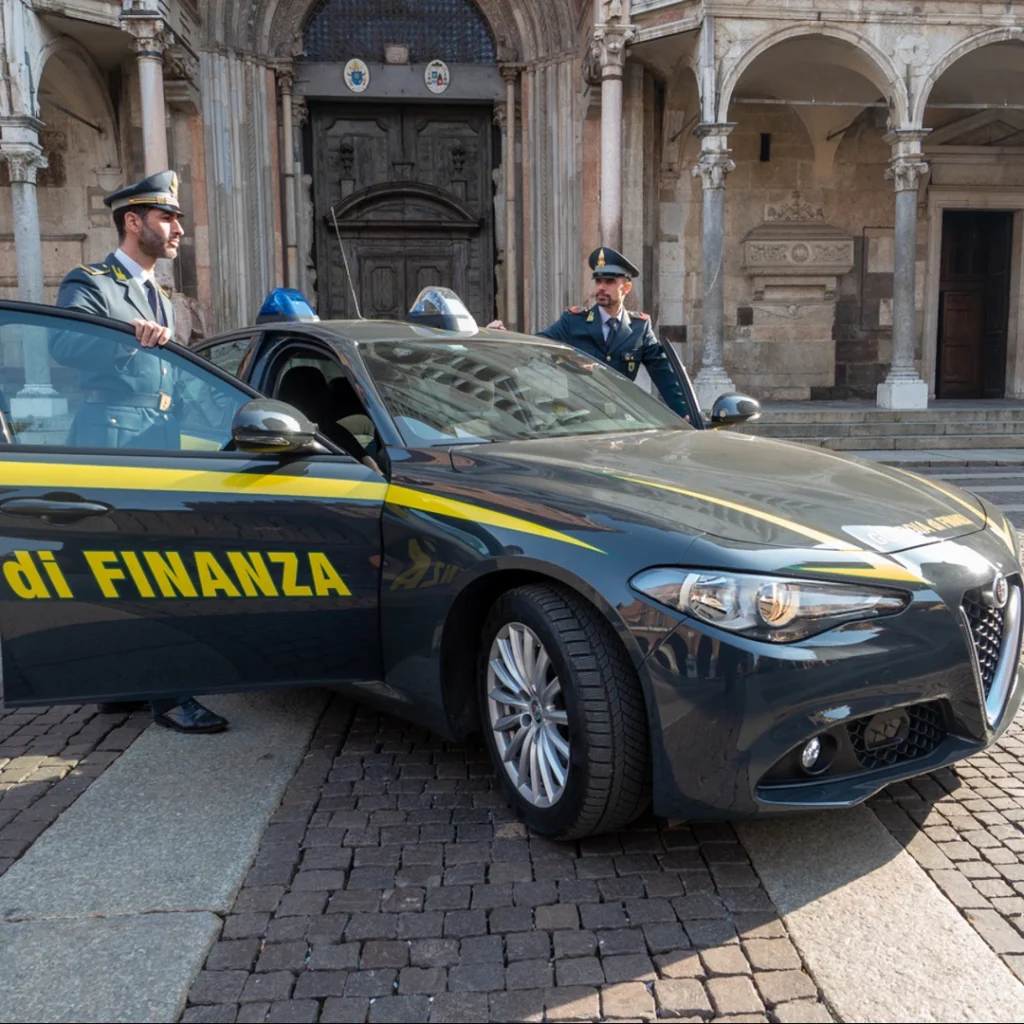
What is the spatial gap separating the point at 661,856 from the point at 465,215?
45.2 ft

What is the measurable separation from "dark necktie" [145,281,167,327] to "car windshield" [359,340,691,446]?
1356mm

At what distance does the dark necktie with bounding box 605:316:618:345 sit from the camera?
17.7 feet

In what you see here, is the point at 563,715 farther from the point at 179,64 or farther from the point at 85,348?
the point at 179,64

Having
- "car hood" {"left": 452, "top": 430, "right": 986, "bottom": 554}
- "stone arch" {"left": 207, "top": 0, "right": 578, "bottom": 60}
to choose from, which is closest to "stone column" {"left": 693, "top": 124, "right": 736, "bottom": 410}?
"stone arch" {"left": 207, "top": 0, "right": 578, "bottom": 60}

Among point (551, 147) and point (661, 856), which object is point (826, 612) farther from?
point (551, 147)

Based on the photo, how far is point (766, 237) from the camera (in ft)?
52.0

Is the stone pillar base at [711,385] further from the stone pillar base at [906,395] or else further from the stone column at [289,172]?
→ the stone column at [289,172]

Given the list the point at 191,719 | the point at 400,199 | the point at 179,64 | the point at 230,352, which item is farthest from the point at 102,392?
the point at 400,199

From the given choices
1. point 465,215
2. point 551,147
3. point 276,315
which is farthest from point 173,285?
point 276,315

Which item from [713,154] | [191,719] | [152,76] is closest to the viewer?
[191,719]

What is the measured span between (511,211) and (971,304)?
28.3ft

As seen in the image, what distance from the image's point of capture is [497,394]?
3.47 metres

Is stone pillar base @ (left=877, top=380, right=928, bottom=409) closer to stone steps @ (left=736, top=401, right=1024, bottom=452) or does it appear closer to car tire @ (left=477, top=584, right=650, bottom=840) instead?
stone steps @ (left=736, top=401, right=1024, bottom=452)

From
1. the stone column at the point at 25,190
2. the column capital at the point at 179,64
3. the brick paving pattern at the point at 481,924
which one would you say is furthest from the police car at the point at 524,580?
the column capital at the point at 179,64
